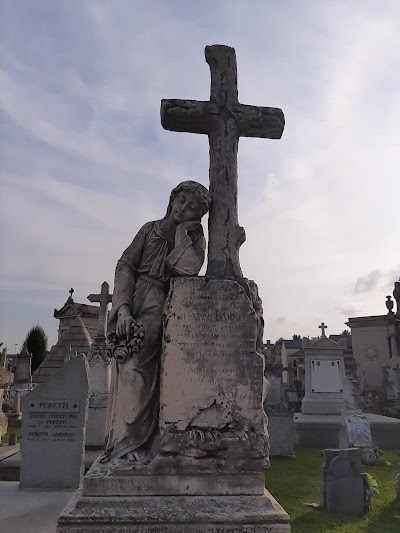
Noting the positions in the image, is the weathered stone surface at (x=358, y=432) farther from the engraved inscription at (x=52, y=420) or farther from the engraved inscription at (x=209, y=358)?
the engraved inscription at (x=209, y=358)

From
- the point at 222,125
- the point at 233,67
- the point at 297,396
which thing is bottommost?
the point at 297,396

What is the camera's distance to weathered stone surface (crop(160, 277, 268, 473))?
3041 millimetres

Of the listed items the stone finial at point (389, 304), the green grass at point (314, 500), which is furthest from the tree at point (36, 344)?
the green grass at point (314, 500)

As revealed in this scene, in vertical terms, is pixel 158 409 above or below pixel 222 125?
below

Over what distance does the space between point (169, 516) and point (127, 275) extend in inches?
66.2

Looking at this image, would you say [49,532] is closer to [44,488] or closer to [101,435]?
[44,488]

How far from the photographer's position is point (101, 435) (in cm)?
888

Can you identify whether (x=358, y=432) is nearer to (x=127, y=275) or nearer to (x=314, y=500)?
(x=314, y=500)

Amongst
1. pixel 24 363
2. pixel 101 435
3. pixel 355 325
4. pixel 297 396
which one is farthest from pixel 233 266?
pixel 355 325

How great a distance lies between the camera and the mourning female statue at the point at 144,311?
3170mm

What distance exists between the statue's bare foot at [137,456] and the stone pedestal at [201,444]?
0.06 meters

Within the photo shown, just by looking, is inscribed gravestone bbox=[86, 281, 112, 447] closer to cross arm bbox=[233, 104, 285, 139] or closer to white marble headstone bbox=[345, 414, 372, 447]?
white marble headstone bbox=[345, 414, 372, 447]

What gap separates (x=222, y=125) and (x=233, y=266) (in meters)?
1.17

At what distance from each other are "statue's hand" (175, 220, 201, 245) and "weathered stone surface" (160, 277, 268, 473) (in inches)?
14.8
